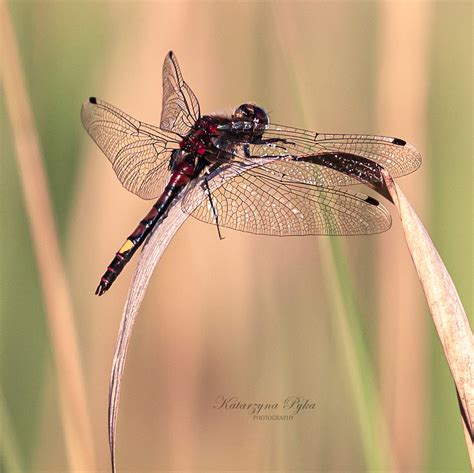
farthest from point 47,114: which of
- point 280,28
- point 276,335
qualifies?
point 276,335

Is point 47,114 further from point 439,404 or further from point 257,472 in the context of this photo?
point 439,404

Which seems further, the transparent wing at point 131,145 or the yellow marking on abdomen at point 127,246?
the transparent wing at point 131,145

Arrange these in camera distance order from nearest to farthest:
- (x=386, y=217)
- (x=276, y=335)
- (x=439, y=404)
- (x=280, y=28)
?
(x=439, y=404) < (x=386, y=217) < (x=276, y=335) < (x=280, y=28)

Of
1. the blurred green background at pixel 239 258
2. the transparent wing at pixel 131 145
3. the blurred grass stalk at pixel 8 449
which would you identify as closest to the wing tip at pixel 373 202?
the blurred green background at pixel 239 258

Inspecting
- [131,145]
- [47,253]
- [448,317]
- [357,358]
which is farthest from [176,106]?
[448,317]

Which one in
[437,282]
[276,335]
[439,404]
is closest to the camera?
[437,282]

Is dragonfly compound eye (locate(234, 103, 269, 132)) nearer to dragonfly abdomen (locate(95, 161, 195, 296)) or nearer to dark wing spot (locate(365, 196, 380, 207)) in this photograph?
dragonfly abdomen (locate(95, 161, 195, 296))

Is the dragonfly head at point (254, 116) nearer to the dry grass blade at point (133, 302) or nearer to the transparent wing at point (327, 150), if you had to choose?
the transparent wing at point (327, 150)
